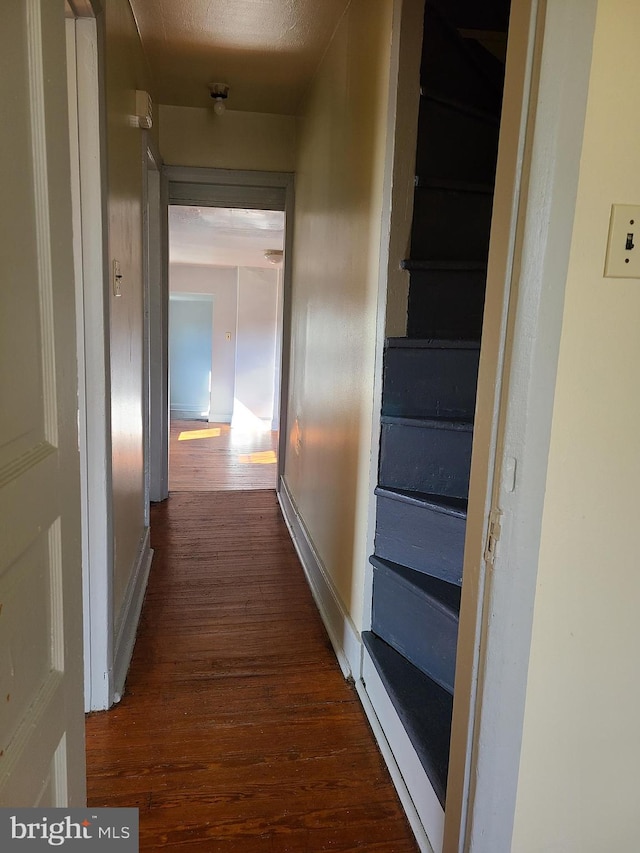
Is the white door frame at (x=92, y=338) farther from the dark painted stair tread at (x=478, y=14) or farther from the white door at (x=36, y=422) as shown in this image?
the dark painted stair tread at (x=478, y=14)

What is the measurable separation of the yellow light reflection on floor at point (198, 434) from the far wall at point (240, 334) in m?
0.78

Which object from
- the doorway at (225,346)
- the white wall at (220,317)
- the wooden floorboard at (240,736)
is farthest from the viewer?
the white wall at (220,317)

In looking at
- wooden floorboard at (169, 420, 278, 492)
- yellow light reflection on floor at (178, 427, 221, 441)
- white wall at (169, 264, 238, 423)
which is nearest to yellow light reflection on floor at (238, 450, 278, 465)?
wooden floorboard at (169, 420, 278, 492)

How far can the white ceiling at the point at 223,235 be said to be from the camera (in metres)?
4.84

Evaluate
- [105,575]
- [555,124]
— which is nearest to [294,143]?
[105,575]

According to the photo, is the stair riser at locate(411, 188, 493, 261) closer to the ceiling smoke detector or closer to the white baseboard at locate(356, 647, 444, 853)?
the white baseboard at locate(356, 647, 444, 853)

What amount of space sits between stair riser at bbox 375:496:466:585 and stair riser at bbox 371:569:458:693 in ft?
0.28

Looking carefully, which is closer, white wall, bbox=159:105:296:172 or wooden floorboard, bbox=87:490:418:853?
wooden floorboard, bbox=87:490:418:853

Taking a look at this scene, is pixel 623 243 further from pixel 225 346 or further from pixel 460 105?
pixel 225 346

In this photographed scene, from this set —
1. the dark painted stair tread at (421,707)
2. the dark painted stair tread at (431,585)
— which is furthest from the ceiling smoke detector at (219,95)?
the dark painted stair tread at (421,707)

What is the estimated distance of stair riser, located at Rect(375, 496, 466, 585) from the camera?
1709 mm

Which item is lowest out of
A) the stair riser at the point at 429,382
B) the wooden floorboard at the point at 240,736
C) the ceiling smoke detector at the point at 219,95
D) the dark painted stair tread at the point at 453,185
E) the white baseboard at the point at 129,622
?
the wooden floorboard at the point at 240,736

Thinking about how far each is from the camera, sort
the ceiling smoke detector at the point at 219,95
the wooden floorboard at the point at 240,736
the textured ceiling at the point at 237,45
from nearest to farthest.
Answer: the wooden floorboard at the point at 240,736
the textured ceiling at the point at 237,45
the ceiling smoke detector at the point at 219,95

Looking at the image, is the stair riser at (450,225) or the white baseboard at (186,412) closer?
the stair riser at (450,225)
